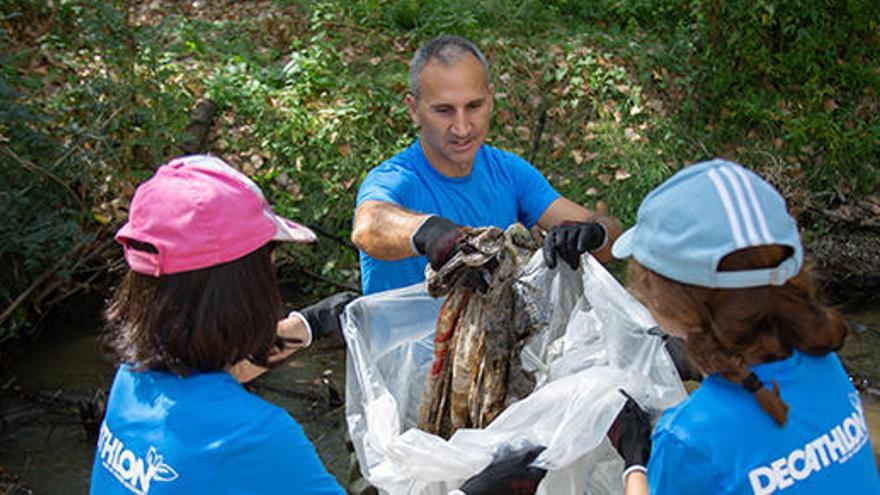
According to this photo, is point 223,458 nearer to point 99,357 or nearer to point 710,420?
point 710,420

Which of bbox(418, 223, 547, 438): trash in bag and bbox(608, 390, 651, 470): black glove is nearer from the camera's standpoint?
bbox(608, 390, 651, 470): black glove

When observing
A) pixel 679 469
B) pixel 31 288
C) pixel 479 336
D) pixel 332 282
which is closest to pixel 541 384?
pixel 479 336

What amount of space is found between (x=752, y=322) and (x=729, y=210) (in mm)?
184

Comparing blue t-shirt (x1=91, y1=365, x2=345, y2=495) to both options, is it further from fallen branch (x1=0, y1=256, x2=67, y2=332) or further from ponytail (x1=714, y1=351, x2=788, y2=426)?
fallen branch (x1=0, y1=256, x2=67, y2=332)

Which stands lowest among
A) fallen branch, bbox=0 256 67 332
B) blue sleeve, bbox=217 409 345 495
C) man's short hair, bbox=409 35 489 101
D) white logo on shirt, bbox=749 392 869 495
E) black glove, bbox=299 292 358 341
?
fallen branch, bbox=0 256 67 332

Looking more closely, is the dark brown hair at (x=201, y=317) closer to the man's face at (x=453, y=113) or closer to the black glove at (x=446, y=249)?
the black glove at (x=446, y=249)

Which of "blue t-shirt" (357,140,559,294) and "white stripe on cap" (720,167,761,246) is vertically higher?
"white stripe on cap" (720,167,761,246)

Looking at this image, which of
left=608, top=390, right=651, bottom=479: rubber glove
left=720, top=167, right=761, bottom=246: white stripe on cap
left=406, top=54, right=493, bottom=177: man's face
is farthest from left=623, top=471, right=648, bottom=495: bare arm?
left=406, top=54, right=493, bottom=177: man's face

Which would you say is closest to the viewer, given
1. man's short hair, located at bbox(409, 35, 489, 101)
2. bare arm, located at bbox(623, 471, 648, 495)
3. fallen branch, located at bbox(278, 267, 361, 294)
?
bare arm, located at bbox(623, 471, 648, 495)

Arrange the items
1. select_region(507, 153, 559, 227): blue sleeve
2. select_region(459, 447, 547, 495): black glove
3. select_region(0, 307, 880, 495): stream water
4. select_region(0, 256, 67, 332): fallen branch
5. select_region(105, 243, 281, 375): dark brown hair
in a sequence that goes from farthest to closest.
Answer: select_region(0, 256, 67, 332): fallen branch → select_region(0, 307, 880, 495): stream water → select_region(507, 153, 559, 227): blue sleeve → select_region(459, 447, 547, 495): black glove → select_region(105, 243, 281, 375): dark brown hair

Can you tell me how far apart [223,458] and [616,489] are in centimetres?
112

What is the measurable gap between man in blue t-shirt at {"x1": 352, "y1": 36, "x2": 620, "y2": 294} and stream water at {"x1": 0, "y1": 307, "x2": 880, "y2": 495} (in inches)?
59.0

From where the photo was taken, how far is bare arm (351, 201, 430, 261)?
2.46 m

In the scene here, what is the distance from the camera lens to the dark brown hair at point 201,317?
1.54 metres
